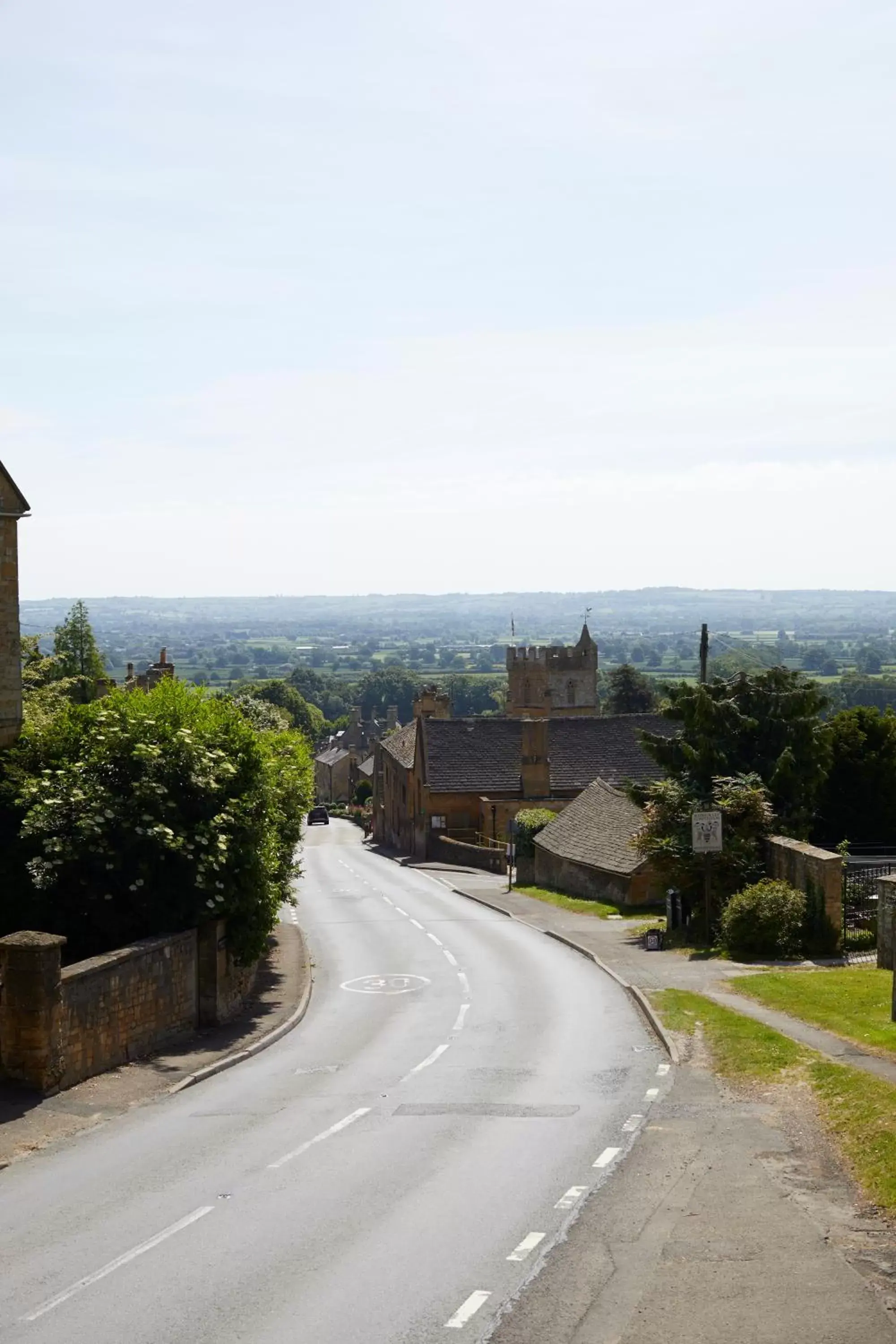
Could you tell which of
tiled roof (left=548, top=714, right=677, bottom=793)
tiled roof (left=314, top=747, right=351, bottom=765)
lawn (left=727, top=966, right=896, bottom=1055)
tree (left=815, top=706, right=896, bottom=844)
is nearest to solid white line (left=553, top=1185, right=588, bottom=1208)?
lawn (left=727, top=966, right=896, bottom=1055)

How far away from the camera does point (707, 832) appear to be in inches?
1318

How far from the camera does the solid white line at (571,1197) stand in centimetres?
1403

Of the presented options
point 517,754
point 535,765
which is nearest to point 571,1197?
point 535,765

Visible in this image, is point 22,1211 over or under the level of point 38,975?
under

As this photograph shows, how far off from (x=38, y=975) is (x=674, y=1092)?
8.60 metres

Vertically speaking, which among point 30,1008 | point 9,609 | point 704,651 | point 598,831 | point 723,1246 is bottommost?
point 598,831

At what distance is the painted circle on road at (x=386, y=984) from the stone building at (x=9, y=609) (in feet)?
32.1

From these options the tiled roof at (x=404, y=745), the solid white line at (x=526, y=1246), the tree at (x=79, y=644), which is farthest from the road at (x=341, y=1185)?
the tree at (x=79, y=644)

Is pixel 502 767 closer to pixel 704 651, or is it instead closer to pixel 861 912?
pixel 704 651

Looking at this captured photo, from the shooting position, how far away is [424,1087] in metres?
20.2

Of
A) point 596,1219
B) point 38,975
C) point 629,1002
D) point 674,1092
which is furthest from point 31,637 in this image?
point 596,1219

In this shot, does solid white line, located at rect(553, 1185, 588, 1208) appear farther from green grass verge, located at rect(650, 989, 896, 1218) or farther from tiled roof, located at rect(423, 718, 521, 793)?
tiled roof, located at rect(423, 718, 521, 793)

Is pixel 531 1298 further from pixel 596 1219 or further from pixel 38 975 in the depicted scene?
pixel 38 975

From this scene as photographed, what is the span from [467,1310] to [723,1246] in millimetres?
2699
